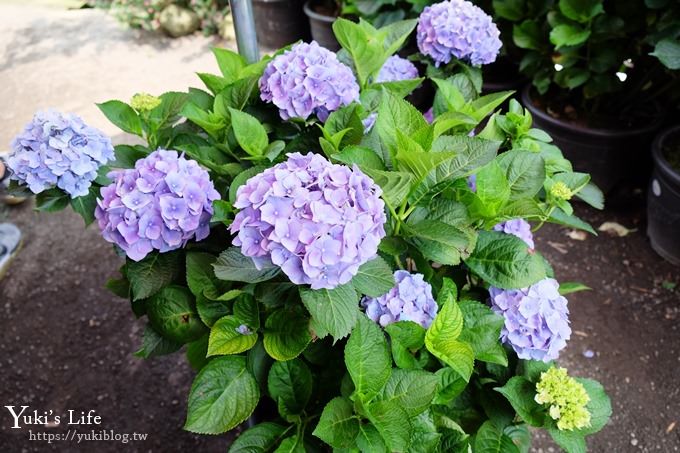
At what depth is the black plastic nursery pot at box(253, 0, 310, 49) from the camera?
13.0 ft

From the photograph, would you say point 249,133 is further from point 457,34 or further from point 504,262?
point 457,34

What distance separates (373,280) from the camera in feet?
2.85

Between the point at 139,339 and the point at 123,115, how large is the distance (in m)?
1.08

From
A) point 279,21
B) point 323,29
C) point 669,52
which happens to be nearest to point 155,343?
point 669,52

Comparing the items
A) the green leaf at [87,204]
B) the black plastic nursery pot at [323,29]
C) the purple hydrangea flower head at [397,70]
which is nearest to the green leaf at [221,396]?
the green leaf at [87,204]

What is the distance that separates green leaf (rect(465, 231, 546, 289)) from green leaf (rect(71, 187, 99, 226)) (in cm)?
70

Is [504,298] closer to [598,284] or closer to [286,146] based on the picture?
[286,146]

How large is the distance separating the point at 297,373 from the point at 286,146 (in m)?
0.46

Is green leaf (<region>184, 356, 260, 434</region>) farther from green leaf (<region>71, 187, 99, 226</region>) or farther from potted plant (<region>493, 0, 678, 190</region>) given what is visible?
potted plant (<region>493, 0, 678, 190</region>)

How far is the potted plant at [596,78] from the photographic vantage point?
226 centimetres

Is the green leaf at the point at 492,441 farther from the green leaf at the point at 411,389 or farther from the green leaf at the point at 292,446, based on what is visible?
the green leaf at the point at 292,446

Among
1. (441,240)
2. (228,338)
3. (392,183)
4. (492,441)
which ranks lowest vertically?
(492,441)

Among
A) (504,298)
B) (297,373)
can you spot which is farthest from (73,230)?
(504,298)

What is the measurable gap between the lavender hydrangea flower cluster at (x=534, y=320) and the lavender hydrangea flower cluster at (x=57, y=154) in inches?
30.2
